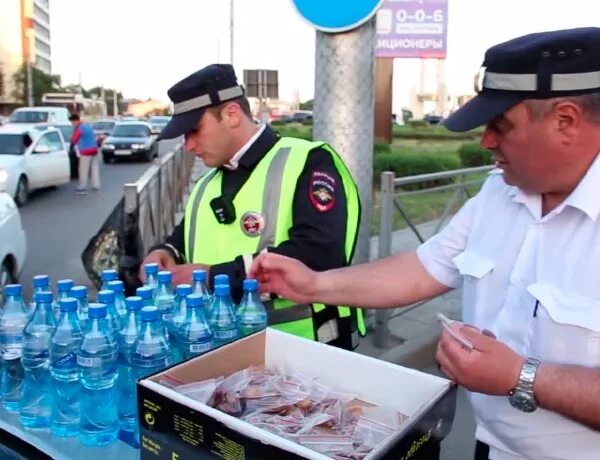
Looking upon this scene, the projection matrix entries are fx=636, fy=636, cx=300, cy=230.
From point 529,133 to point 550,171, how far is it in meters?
0.12

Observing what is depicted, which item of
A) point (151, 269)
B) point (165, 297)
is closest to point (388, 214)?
point (151, 269)

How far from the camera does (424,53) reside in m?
12.9

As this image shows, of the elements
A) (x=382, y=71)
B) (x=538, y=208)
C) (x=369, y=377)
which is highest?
(x=382, y=71)

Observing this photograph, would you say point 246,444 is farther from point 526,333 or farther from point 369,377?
point 526,333

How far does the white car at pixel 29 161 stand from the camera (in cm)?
1244

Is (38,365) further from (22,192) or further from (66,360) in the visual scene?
(22,192)

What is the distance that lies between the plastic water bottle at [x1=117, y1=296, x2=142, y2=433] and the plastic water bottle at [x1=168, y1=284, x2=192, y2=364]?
0.14m

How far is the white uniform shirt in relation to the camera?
1478 millimetres

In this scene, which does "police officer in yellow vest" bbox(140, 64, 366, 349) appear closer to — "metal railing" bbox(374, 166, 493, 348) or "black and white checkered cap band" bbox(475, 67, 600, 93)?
"black and white checkered cap band" bbox(475, 67, 600, 93)

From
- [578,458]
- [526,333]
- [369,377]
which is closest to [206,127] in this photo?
[369,377]

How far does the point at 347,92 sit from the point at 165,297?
2.22m

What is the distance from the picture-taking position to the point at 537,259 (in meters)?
1.59

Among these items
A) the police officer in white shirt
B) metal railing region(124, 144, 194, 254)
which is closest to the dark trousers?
the police officer in white shirt

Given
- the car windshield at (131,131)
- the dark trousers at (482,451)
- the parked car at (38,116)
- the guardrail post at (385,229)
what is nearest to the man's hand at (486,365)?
the dark trousers at (482,451)
